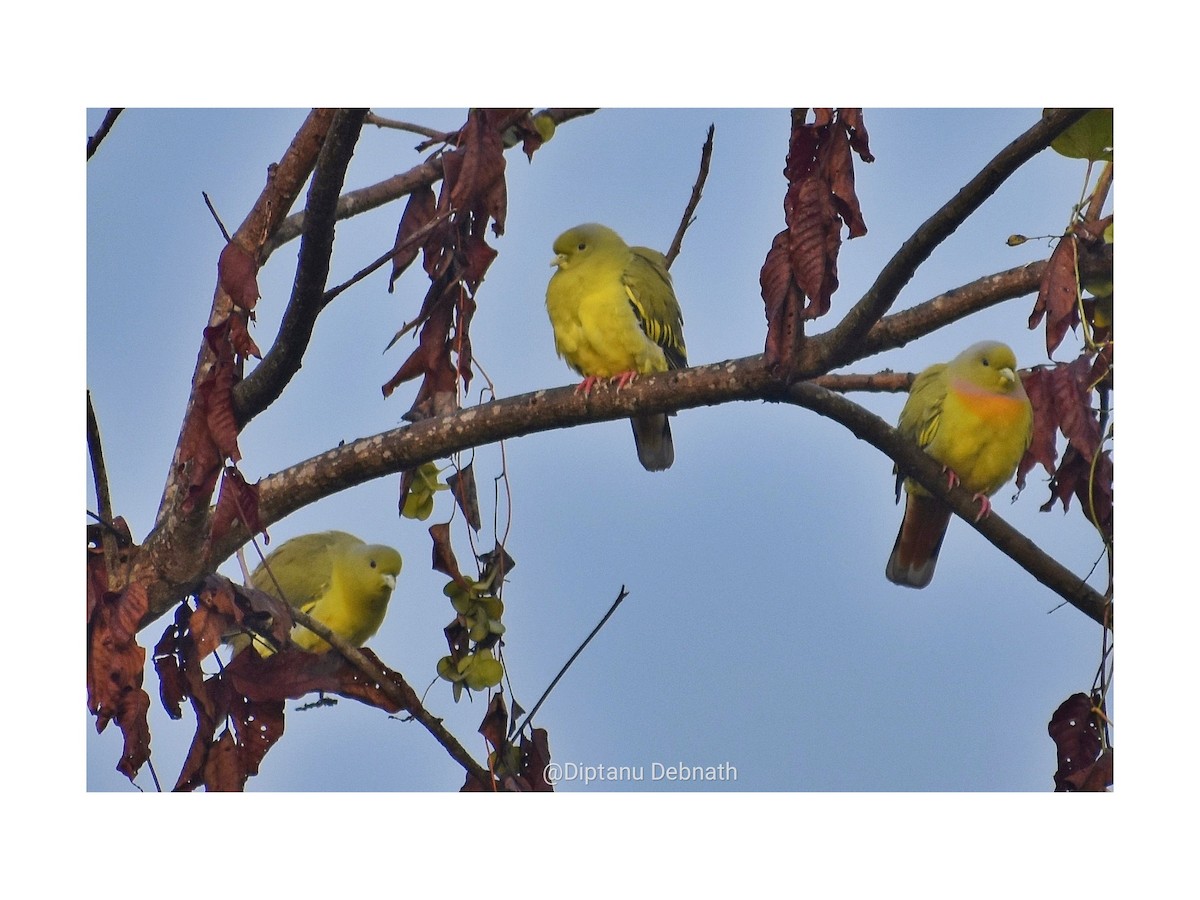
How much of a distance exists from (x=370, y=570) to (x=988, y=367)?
201 centimetres

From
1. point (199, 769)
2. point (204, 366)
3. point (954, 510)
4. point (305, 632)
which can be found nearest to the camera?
point (199, 769)

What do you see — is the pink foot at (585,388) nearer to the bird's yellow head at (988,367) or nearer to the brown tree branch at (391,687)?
the brown tree branch at (391,687)

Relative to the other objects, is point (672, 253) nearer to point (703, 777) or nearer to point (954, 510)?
point (954, 510)

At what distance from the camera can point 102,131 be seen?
3.23 meters

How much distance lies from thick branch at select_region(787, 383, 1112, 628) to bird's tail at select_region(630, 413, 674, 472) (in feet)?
2.46

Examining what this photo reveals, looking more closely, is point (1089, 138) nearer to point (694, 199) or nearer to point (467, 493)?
point (694, 199)

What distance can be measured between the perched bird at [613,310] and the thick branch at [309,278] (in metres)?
1.16

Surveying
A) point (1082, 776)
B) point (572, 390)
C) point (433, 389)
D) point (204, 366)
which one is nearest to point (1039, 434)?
point (1082, 776)

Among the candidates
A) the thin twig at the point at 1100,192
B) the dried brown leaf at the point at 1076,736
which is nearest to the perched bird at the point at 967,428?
the thin twig at the point at 1100,192

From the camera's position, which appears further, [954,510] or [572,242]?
[572,242]

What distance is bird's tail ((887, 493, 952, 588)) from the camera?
3.59 meters

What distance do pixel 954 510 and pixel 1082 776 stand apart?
0.86 metres

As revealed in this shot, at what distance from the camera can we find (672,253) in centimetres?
402

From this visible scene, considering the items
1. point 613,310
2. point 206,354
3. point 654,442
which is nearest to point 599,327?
point 613,310
